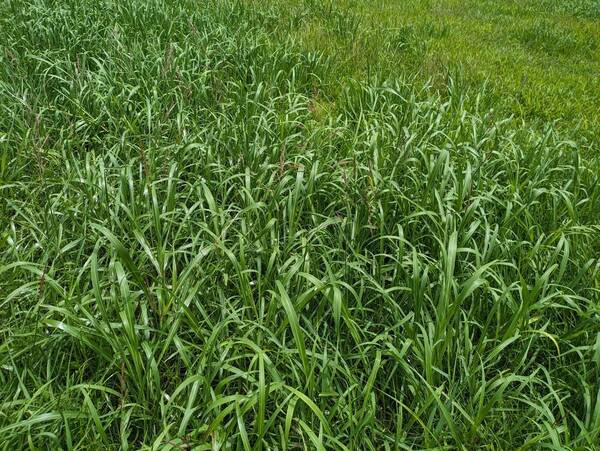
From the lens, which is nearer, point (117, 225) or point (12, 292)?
point (12, 292)

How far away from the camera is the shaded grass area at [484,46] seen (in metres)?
4.95

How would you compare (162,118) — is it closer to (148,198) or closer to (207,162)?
(207,162)

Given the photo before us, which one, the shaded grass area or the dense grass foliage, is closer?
the dense grass foliage

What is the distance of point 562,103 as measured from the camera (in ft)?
16.4

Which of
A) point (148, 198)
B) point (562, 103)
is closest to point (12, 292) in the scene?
point (148, 198)

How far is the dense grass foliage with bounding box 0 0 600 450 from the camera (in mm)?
2068

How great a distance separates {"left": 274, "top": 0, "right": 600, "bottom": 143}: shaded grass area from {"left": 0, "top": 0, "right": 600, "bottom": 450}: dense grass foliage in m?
1.02

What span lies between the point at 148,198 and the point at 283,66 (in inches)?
93.2

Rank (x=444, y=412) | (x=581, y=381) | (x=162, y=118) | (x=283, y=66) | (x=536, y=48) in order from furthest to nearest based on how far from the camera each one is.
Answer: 1. (x=536, y=48)
2. (x=283, y=66)
3. (x=162, y=118)
4. (x=581, y=381)
5. (x=444, y=412)

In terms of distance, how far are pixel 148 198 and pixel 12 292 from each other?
76 cm

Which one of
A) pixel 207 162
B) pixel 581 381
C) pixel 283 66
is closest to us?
pixel 581 381

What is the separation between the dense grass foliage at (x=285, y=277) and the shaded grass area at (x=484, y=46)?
1.02 m

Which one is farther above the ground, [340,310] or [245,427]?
[340,310]

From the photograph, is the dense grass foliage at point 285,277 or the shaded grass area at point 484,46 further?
the shaded grass area at point 484,46
